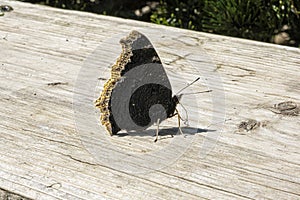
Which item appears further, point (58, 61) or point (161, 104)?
point (58, 61)

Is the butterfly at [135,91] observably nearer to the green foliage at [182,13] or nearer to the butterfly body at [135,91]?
the butterfly body at [135,91]

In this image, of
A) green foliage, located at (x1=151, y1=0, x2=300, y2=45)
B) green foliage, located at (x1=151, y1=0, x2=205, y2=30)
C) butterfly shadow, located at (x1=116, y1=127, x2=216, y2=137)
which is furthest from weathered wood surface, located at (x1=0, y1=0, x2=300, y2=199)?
green foliage, located at (x1=151, y1=0, x2=205, y2=30)

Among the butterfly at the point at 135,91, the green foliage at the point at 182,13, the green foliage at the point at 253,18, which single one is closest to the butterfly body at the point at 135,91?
the butterfly at the point at 135,91

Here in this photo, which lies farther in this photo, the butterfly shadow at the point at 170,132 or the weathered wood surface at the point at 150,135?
the butterfly shadow at the point at 170,132

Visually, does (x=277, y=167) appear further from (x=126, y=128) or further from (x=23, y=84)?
(x=23, y=84)

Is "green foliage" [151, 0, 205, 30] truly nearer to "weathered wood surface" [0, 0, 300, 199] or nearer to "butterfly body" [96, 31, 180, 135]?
"weathered wood surface" [0, 0, 300, 199]

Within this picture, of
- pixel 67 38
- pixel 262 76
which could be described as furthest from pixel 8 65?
pixel 262 76

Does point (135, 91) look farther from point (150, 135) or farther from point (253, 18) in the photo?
point (253, 18)
